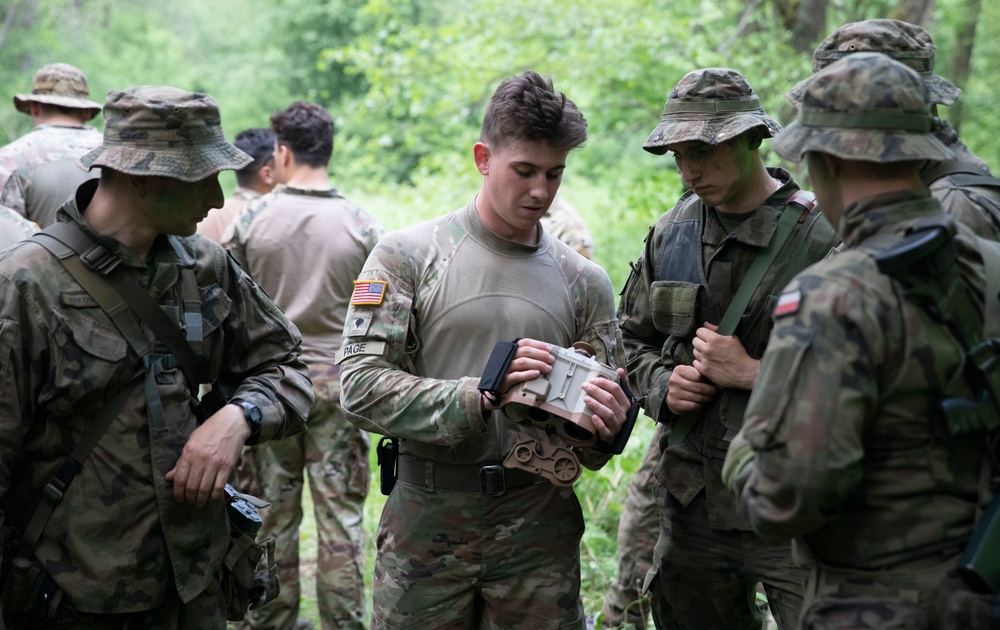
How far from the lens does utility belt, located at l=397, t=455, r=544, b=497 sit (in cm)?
326

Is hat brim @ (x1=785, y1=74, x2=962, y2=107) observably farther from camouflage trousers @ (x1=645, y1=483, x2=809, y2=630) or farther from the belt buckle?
the belt buckle

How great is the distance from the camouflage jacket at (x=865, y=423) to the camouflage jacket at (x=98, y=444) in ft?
5.56

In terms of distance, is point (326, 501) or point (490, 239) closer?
point (490, 239)

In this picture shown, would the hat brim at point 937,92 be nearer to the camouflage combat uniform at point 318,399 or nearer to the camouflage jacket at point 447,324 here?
the camouflage jacket at point 447,324

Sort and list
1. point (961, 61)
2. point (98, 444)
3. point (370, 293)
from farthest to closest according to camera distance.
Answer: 1. point (961, 61)
2. point (370, 293)
3. point (98, 444)

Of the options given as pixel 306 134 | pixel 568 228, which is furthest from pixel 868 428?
pixel 568 228

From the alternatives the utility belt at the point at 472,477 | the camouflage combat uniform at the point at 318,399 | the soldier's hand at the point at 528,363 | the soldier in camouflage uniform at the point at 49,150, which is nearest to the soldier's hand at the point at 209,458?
the utility belt at the point at 472,477

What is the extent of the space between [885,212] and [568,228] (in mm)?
4212

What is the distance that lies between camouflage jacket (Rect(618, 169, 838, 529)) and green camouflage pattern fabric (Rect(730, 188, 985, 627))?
105 cm

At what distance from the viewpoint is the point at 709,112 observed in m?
3.46

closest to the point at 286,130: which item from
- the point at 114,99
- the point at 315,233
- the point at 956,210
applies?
the point at 315,233

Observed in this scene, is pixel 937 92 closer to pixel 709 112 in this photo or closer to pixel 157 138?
pixel 709 112

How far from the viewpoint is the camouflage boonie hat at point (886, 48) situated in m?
3.83

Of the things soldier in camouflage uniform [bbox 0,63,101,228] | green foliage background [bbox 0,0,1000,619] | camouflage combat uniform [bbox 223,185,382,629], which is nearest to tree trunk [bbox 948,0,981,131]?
green foliage background [bbox 0,0,1000,619]
